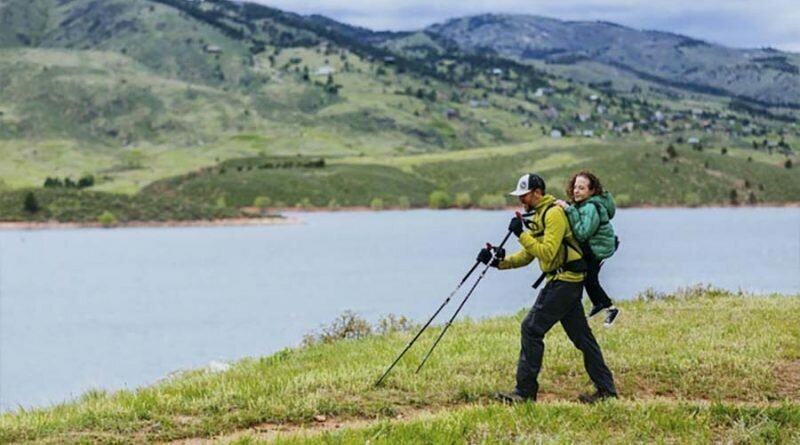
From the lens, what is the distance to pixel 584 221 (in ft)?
39.5

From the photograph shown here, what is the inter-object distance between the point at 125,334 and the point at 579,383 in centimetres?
4038

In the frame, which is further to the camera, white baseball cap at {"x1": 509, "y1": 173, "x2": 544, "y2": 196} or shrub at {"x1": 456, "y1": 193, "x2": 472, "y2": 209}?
shrub at {"x1": 456, "y1": 193, "x2": 472, "y2": 209}

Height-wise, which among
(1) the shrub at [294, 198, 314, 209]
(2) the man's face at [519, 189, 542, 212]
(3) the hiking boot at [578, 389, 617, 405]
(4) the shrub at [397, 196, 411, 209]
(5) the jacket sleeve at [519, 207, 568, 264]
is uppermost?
(2) the man's face at [519, 189, 542, 212]

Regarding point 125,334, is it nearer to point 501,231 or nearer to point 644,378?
point 644,378

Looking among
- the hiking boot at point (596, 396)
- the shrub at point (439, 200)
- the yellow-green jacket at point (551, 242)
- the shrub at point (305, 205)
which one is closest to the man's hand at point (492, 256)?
the yellow-green jacket at point (551, 242)

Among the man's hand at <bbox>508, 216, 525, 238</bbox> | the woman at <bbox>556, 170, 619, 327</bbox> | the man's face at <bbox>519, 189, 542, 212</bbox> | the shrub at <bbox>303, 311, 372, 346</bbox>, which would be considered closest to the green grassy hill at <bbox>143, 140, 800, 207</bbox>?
the shrub at <bbox>303, 311, 372, 346</bbox>

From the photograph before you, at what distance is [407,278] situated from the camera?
72.1 m

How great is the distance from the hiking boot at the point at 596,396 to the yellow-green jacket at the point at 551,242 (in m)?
1.59

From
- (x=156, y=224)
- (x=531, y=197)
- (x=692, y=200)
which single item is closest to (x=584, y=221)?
(x=531, y=197)

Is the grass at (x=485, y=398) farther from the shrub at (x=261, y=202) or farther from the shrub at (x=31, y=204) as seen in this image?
the shrub at (x=261, y=202)

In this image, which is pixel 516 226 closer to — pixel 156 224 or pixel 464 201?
pixel 156 224

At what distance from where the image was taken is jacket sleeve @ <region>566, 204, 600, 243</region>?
39.4ft

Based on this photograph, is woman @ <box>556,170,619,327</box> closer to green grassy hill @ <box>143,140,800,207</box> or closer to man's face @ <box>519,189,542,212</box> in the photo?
man's face @ <box>519,189,542,212</box>

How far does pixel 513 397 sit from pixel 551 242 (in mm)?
2129
